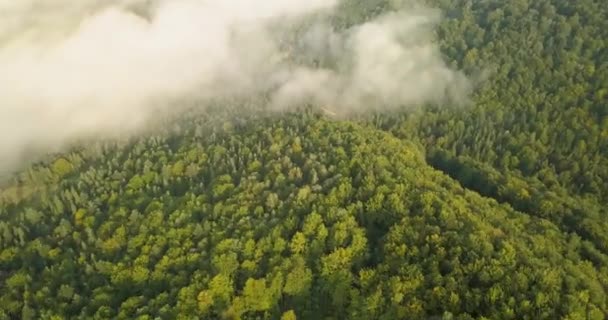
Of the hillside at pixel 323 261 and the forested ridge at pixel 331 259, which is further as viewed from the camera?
the forested ridge at pixel 331 259

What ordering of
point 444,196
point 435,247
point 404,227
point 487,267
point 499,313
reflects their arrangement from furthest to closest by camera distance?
1. point 444,196
2. point 404,227
3. point 435,247
4. point 487,267
5. point 499,313

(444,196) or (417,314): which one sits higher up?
(444,196)

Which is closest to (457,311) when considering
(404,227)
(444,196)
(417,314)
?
(417,314)

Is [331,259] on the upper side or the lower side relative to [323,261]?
upper

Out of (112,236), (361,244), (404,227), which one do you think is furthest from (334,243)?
(112,236)

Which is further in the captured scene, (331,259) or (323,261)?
(331,259)

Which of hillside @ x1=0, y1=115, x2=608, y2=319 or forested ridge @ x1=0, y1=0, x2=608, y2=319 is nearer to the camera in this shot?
hillside @ x1=0, y1=115, x2=608, y2=319

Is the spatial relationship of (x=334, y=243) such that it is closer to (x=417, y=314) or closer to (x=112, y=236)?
(x=417, y=314)

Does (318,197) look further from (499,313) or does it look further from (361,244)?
(499,313)

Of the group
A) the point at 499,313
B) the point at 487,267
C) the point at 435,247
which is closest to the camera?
the point at 499,313

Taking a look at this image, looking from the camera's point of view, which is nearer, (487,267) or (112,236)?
(487,267)
